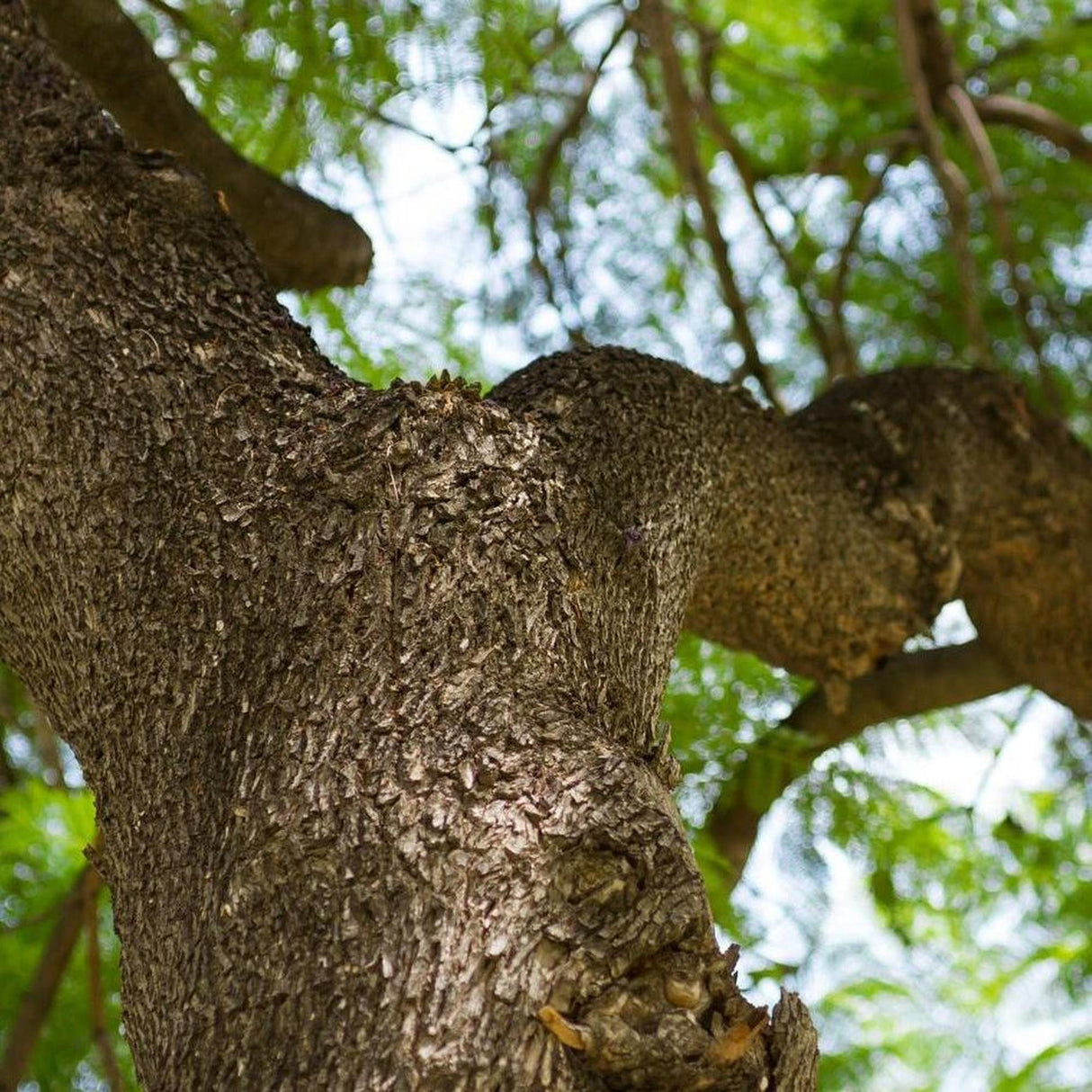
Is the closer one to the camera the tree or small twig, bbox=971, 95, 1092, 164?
the tree

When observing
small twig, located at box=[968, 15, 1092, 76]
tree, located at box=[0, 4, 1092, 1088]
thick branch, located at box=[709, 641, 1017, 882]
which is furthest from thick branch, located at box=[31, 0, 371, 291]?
small twig, located at box=[968, 15, 1092, 76]

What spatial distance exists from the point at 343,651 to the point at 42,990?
213 cm

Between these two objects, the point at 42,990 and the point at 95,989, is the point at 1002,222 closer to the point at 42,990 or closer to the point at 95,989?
the point at 95,989

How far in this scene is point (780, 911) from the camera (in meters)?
3.44

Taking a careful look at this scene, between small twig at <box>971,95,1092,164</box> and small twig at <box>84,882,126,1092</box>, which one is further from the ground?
small twig at <box>971,95,1092,164</box>

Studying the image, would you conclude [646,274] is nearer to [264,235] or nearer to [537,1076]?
[264,235]

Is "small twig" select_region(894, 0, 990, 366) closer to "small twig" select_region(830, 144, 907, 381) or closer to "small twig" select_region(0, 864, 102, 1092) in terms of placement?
"small twig" select_region(830, 144, 907, 381)

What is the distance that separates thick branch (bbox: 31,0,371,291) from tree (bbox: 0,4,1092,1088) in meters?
0.55

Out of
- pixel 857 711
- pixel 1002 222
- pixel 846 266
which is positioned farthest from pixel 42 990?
pixel 1002 222

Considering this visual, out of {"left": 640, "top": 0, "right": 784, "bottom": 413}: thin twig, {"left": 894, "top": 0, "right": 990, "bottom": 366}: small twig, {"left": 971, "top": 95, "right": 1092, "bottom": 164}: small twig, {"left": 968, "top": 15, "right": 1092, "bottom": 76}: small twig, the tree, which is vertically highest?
{"left": 968, "top": 15, "right": 1092, "bottom": 76}: small twig

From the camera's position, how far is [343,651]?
142 cm

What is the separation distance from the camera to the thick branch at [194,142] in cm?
257

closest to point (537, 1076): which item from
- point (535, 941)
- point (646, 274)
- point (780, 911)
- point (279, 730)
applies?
point (535, 941)

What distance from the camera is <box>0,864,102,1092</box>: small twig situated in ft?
10.1
